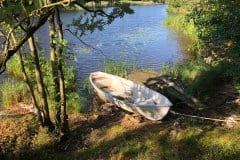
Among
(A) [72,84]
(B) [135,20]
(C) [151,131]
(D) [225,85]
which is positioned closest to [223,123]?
(C) [151,131]

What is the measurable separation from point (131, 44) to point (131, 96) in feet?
56.3

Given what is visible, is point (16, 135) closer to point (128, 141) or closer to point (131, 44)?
point (128, 141)

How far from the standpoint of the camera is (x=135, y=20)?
47.8 m

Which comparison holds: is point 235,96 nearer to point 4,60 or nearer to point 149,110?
point 149,110

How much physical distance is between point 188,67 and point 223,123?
21.8 ft

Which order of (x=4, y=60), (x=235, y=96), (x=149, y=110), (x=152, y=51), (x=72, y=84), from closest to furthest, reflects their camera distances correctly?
(x=4, y=60) < (x=149, y=110) < (x=235, y=96) < (x=72, y=84) < (x=152, y=51)

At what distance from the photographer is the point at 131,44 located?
3309 cm

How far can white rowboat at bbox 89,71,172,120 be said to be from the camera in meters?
13.6

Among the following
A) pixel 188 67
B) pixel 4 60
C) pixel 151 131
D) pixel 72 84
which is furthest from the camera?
pixel 188 67

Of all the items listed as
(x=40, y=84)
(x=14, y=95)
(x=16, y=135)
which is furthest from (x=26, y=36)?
(x=14, y=95)

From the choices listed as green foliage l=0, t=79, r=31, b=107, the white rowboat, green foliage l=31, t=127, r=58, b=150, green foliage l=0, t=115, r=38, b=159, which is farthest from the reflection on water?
green foliage l=31, t=127, r=58, b=150

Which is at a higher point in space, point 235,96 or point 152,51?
point 235,96

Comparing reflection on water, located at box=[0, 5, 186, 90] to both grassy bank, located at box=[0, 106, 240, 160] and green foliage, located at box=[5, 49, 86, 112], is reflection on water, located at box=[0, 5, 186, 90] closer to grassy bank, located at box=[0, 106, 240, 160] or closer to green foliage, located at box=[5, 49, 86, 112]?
green foliage, located at box=[5, 49, 86, 112]

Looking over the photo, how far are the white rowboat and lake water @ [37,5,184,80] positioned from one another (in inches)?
119
